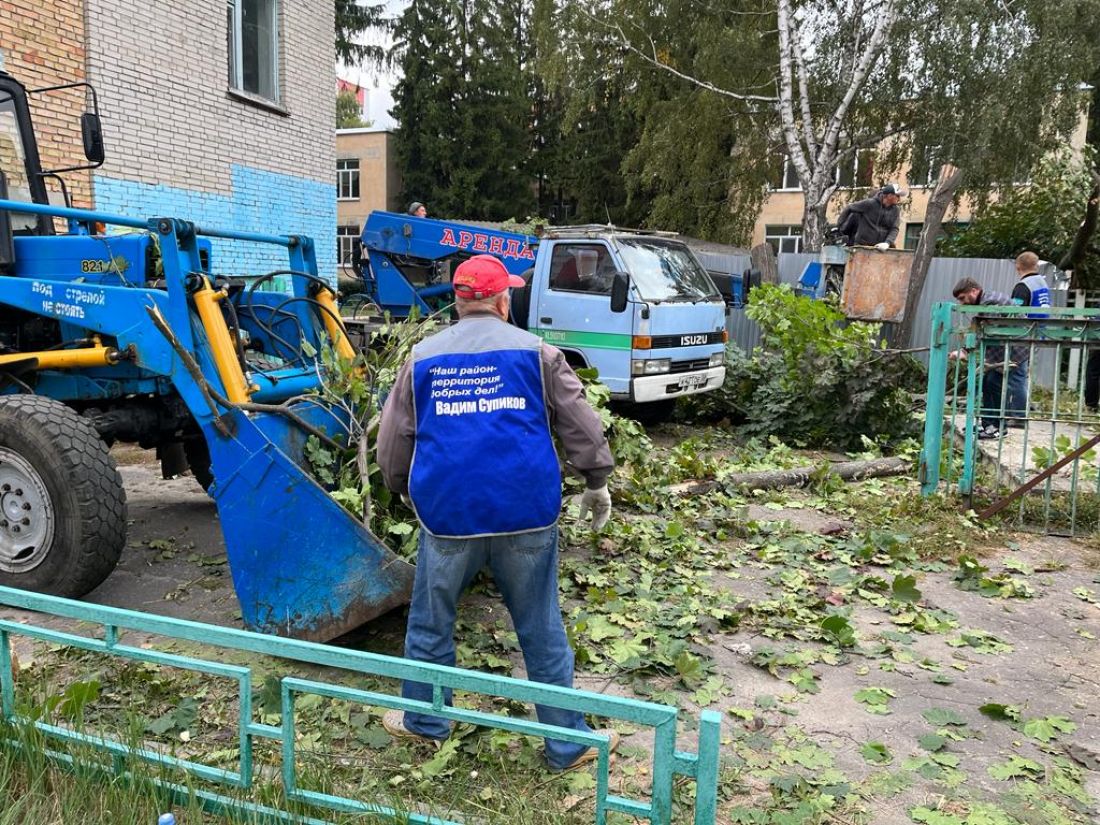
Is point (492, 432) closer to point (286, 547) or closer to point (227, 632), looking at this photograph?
point (227, 632)

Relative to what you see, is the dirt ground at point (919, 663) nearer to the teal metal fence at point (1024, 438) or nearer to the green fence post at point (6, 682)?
the teal metal fence at point (1024, 438)

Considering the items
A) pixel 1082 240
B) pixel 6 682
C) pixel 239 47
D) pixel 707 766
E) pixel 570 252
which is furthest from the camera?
pixel 1082 240

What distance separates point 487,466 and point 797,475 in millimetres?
4795

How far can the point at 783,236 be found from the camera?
3136 centimetres

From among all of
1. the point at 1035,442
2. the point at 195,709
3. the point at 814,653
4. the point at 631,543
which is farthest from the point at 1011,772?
the point at 1035,442

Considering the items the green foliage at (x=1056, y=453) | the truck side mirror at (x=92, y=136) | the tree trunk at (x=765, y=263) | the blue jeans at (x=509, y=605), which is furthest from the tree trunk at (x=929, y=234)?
the blue jeans at (x=509, y=605)

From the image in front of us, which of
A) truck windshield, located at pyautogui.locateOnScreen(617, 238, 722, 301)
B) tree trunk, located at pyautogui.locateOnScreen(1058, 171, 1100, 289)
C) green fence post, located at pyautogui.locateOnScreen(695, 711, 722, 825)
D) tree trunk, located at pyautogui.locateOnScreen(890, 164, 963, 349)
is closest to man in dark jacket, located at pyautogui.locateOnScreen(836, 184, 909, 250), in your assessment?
tree trunk, located at pyautogui.locateOnScreen(890, 164, 963, 349)

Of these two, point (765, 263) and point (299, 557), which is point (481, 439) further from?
point (765, 263)

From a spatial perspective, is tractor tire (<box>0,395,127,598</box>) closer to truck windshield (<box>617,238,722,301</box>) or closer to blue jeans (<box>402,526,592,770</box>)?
blue jeans (<box>402,526,592,770</box>)

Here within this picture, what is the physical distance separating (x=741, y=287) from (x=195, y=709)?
10.4m

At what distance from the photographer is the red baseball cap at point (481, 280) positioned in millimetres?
3133

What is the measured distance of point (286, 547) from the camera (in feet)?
12.3

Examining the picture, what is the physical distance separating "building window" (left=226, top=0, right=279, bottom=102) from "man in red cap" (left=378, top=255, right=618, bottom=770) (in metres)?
9.49

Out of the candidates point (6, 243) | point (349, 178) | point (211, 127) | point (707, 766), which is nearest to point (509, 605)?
point (707, 766)
